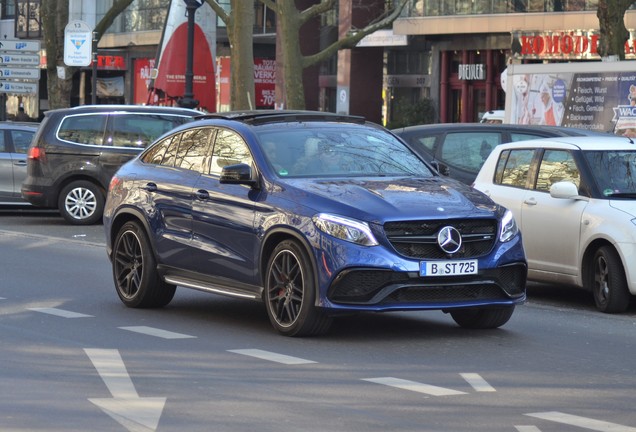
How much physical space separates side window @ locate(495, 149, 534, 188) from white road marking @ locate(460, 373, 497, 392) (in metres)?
5.61

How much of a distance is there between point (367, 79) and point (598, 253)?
133 feet

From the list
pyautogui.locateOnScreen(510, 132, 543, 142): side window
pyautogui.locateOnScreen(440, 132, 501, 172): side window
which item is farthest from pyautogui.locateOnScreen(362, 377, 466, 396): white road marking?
pyautogui.locateOnScreen(440, 132, 501, 172): side window

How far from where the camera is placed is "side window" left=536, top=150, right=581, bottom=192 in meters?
13.7

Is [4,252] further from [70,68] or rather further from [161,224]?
[70,68]

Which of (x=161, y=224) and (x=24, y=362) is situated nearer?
(x=24, y=362)

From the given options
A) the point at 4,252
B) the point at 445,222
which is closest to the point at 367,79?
the point at 4,252

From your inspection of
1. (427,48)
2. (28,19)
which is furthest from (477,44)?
(28,19)

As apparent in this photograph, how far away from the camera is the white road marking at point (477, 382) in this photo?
27.9 feet

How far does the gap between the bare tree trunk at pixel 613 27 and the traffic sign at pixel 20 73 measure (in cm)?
1845

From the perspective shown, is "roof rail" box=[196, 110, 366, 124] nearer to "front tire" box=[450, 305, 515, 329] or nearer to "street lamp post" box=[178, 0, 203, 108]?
"front tire" box=[450, 305, 515, 329]

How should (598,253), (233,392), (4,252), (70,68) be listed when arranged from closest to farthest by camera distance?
1. (233,392)
2. (598,253)
3. (4,252)
4. (70,68)

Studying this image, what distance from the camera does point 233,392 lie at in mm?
8289

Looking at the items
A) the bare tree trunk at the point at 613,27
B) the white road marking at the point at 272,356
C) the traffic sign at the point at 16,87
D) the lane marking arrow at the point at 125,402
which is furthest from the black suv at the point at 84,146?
the traffic sign at the point at 16,87

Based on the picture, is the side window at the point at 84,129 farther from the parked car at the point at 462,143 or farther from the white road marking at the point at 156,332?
the white road marking at the point at 156,332
